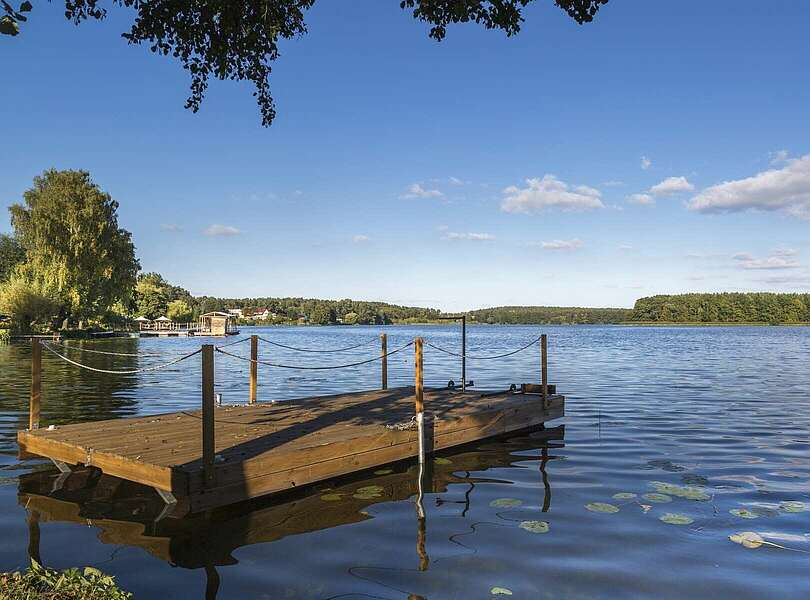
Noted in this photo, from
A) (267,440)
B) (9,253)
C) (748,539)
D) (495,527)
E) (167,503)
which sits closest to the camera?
(748,539)

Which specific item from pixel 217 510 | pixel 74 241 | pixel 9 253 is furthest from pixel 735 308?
pixel 217 510

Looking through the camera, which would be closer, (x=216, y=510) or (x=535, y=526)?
(x=535, y=526)

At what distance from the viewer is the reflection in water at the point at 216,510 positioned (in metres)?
6.36

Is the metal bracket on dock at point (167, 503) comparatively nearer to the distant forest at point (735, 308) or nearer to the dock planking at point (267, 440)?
the dock planking at point (267, 440)

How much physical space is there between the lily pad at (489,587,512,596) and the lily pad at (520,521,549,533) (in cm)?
164

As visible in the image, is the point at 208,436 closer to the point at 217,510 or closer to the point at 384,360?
the point at 217,510

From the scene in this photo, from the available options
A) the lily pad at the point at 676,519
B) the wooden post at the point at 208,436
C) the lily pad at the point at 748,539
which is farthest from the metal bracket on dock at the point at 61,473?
the lily pad at the point at 748,539

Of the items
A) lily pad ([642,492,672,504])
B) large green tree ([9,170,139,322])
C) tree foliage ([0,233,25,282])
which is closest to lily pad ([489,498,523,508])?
lily pad ([642,492,672,504])

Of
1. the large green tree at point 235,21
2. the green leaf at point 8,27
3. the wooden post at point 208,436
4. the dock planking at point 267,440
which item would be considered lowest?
the dock planking at point 267,440

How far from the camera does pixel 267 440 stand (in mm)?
8648

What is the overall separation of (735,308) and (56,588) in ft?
601

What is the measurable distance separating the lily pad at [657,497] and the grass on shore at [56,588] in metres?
6.58

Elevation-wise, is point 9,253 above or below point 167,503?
above

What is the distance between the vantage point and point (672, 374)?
2655cm
